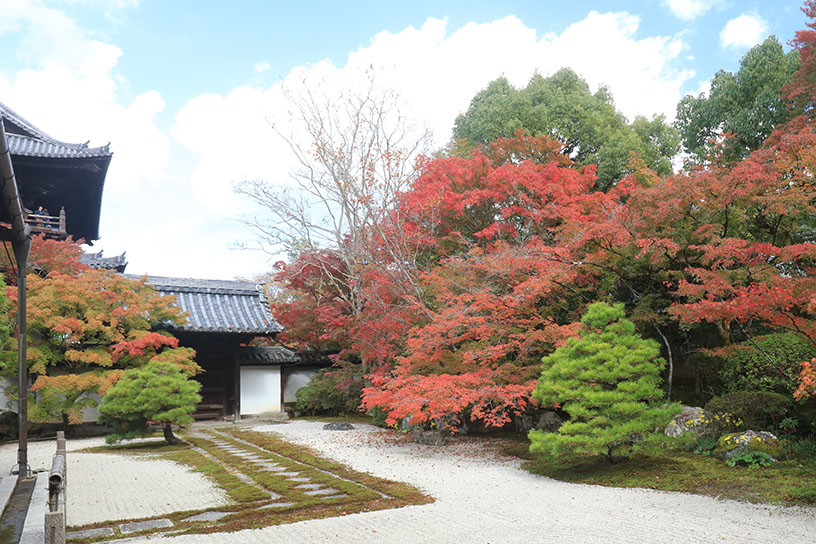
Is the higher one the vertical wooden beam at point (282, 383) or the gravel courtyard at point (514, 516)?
the vertical wooden beam at point (282, 383)

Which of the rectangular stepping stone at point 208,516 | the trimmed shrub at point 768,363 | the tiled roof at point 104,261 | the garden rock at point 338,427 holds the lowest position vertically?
the garden rock at point 338,427

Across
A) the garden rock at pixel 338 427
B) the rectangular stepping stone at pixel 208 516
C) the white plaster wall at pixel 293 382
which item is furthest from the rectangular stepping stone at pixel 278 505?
the white plaster wall at pixel 293 382

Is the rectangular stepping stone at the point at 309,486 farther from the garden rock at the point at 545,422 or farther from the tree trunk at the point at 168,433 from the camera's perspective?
the tree trunk at the point at 168,433

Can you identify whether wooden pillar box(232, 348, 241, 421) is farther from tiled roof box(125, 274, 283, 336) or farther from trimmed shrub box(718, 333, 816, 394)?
trimmed shrub box(718, 333, 816, 394)

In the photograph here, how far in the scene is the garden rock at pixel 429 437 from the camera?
10.4 meters

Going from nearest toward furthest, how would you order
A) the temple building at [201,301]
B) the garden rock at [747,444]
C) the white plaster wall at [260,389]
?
1. the garden rock at [747,444]
2. the temple building at [201,301]
3. the white plaster wall at [260,389]

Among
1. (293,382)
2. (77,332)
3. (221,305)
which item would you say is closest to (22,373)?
(77,332)

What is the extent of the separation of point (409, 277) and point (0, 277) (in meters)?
7.08

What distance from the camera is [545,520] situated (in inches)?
203

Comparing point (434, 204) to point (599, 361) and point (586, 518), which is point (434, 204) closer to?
point (599, 361)

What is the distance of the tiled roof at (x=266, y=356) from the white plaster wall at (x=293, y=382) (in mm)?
720

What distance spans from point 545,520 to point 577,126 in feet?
46.2

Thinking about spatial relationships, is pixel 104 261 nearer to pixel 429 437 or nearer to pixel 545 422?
pixel 429 437

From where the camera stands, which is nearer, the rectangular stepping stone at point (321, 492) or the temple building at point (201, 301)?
the rectangular stepping stone at point (321, 492)
